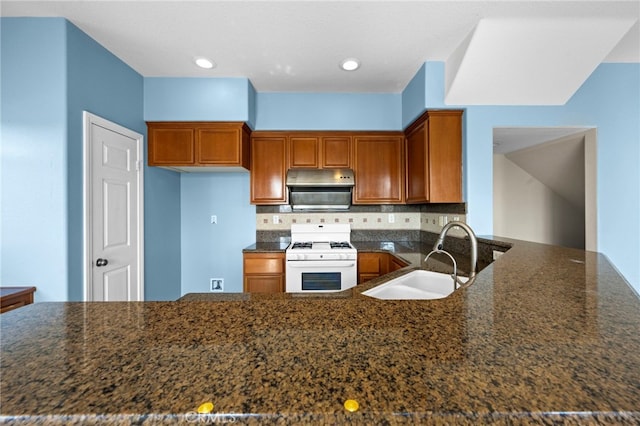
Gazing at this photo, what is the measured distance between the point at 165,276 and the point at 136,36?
7.32ft

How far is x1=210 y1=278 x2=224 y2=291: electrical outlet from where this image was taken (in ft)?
10.7

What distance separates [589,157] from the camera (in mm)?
2494

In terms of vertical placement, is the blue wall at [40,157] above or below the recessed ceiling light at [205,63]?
below

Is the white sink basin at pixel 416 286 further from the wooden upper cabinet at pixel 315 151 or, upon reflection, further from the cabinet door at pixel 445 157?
the wooden upper cabinet at pixel 315 151

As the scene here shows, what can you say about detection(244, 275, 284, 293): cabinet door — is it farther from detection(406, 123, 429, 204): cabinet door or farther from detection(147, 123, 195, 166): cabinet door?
detection(406, 123, 429, 204): cabinet door

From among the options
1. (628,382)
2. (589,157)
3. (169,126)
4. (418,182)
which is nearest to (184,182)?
(169,126)

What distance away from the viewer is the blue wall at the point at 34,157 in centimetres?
172

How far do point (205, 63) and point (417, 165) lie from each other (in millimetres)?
2153

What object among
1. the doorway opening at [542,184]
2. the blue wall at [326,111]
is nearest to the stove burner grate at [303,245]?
the blue wall at [326,111]

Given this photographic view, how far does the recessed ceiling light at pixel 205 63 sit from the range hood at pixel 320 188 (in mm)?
1201

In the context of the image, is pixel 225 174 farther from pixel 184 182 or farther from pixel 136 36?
pixel 136 36

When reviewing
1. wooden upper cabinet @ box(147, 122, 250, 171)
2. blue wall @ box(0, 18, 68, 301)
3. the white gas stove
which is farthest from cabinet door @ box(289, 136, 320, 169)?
blue wall @ box(0, 18, 68, 301)

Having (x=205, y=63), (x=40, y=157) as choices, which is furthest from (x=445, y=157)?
(x=40, y=157)

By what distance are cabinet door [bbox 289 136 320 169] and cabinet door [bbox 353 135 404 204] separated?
444 millimetres
